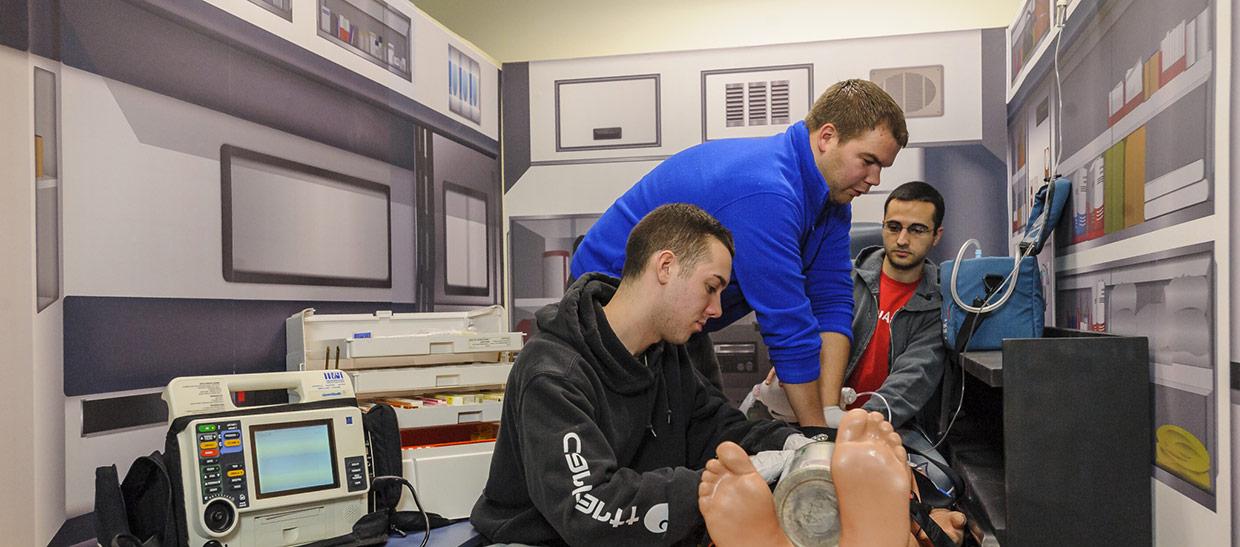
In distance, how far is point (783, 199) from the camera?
1.73 metres

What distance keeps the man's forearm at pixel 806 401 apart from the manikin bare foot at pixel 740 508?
616 mm

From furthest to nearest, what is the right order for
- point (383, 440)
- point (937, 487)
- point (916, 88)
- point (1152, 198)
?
point (916, 88) < point (383, 440) < point (937, 487) < point (1152, 198)

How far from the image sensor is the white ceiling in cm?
362

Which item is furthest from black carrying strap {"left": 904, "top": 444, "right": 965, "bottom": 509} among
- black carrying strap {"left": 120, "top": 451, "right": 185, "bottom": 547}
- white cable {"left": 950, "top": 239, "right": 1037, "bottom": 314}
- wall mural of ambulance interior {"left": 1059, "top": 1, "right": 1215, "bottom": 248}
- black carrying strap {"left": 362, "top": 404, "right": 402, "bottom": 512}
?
black carrying strap {"left": 120, "top": 451, "right": 185, "bottom": 547}

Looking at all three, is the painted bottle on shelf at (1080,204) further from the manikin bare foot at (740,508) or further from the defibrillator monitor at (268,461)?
the defibrillator monitor at (268,461)

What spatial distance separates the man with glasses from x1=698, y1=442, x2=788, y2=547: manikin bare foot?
3.79 ft

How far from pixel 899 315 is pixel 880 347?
0.11 meters

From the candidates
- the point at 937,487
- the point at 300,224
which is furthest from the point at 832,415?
the point at 300,224

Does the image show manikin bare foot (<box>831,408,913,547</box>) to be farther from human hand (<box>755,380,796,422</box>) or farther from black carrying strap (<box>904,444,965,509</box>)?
human hand (<box>755,380,796,422</box>)

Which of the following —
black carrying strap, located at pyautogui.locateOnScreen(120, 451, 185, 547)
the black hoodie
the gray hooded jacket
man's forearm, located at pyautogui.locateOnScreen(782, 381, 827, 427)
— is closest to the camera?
the black hoodie

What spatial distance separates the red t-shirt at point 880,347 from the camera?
2559 mm

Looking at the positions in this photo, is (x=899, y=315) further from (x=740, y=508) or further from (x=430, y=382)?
(x=740, y=508)

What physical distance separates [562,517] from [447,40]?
2486mm

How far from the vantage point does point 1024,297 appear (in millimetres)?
2029
